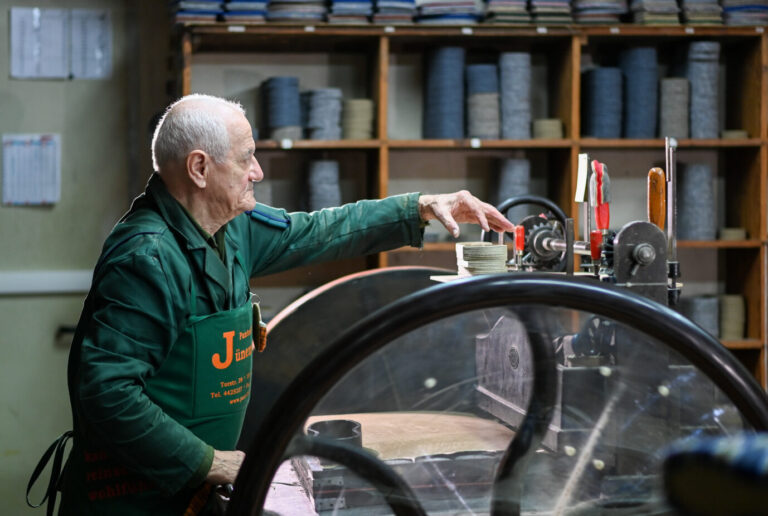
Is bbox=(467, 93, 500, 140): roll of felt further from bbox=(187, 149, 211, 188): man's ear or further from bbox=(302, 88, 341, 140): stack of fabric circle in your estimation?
bbox=(187, 149, 211, 188): man's ear

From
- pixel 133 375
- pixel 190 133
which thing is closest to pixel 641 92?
pixel 190 133

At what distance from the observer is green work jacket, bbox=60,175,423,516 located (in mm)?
1319

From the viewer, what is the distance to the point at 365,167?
4.11 m

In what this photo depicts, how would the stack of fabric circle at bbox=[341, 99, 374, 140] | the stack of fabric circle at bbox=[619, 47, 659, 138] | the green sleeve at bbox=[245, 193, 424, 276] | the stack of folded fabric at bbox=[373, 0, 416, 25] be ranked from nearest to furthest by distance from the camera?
1. the green sleeve at bbox=[245, 193, 424, 276]
2. the stack of folded fabric at bbox=[373, 0, 416, 25]
3. the stack of fabric circle at bbox=[341, 99, 374, 140]
4. the stack of fabric circle at bbox=[619, 47, 659, 138]

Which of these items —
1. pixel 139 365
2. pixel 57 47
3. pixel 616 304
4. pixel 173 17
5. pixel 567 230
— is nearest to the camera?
pixel 616 304

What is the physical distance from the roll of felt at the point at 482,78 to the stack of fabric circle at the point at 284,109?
74 cm

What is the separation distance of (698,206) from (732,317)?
529 mm

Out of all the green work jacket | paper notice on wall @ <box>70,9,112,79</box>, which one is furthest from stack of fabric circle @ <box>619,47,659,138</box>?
the green work jacket

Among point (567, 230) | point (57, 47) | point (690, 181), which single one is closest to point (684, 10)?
point (690, 181)

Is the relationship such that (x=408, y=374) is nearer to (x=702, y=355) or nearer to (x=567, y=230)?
(x=702, y=355)

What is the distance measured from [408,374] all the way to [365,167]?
3.25 meters

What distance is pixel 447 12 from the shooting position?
12.3ft

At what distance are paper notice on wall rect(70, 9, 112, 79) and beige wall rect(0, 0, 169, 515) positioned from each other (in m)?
0.03

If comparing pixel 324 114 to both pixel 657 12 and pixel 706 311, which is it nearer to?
pixel 657 12
